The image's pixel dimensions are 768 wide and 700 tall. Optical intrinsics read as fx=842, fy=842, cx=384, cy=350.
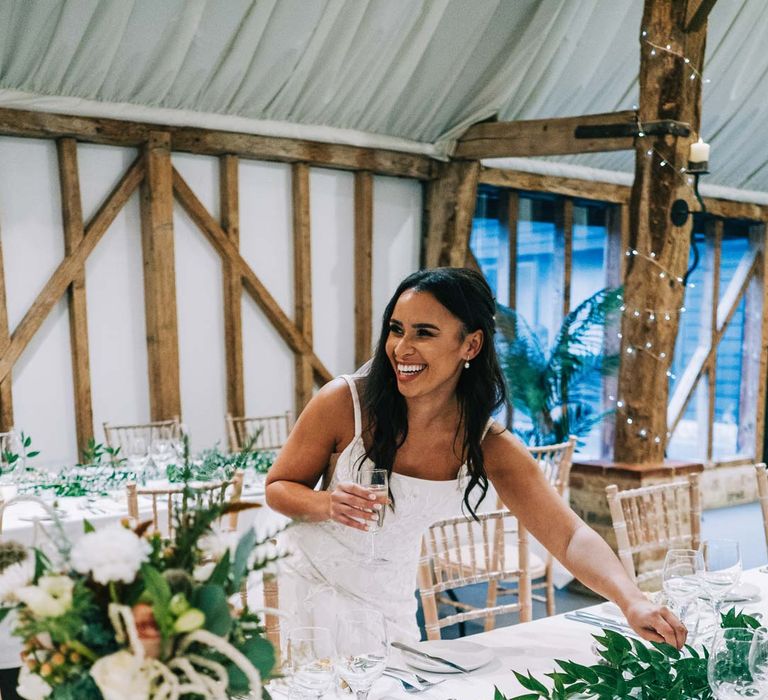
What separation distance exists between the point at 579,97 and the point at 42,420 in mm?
4872

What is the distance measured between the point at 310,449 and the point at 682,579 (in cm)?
100

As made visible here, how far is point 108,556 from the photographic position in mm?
982

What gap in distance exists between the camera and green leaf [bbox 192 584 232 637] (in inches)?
40.4

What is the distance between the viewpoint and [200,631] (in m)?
0.99

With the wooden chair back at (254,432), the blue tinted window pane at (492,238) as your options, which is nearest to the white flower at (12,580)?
the wooden chair back at (254,432)

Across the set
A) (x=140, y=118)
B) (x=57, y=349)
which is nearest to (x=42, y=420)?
(x=57, y=349)

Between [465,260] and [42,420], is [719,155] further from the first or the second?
[42,420]

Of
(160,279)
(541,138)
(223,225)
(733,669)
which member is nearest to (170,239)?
(160,279)

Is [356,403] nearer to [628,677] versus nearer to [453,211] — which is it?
[628,677]

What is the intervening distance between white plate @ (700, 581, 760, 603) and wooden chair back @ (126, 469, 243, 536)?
4.38 ft

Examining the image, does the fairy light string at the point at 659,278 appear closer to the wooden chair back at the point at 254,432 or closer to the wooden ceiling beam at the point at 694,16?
the wooden ceiling beam at the point at 694,16

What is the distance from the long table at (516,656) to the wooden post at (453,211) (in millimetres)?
5023

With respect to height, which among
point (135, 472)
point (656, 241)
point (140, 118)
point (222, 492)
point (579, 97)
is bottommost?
point (135, 472)

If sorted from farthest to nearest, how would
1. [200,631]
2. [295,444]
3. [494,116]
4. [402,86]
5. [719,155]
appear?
[719,155] < [494,116] < [402,86] < [295,444] < [200,631]
